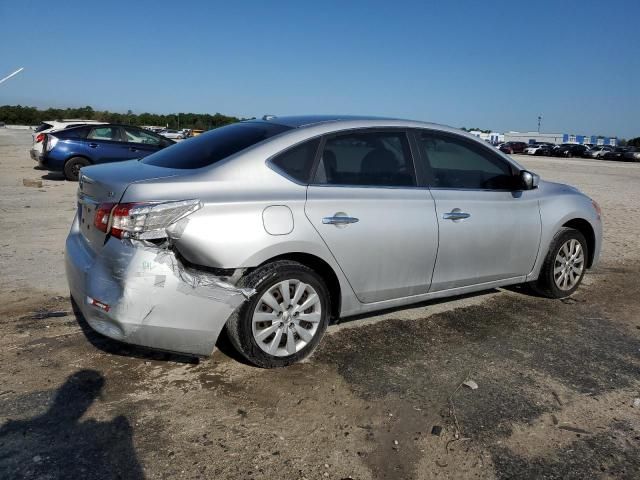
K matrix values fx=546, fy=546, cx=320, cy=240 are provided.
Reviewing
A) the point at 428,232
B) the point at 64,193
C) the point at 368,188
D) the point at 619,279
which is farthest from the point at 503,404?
the point at 64,193

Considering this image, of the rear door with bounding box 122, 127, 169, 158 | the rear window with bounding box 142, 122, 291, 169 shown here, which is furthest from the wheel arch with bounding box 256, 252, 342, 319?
the rear door with bounding box 122, 127, 169, 158

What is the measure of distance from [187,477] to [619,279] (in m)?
5.67

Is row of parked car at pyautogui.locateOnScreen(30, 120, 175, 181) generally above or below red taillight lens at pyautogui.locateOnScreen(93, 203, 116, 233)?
above

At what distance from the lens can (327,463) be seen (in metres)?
2.66

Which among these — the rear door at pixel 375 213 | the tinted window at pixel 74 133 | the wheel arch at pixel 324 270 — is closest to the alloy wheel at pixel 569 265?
the rear door at pixel 375 213

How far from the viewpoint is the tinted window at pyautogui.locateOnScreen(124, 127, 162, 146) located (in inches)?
568

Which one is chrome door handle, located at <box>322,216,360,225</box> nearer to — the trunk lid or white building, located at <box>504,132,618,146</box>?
the trunk lid

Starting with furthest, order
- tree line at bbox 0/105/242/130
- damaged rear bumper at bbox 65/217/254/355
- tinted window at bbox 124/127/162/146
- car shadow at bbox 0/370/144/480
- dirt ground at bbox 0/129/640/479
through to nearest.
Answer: tree line at bbox 0/105/242/130
tinted window at bbox 124/127/162/146
damaged rear bumper at bbox 65/217/254/355
dirt ground at bbox 0/129/640/479
car shadow at bbox 0/370/144/480

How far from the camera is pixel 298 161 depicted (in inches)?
145

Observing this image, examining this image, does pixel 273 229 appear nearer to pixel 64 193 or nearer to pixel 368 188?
pixel 368 188

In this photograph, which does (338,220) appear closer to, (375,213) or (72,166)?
(375,213)

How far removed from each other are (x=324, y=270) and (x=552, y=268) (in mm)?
2586

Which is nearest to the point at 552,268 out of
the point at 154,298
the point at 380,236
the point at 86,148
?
the point at 380,236

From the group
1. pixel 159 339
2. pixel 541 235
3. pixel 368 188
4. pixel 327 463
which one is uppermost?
pixel 368 188
